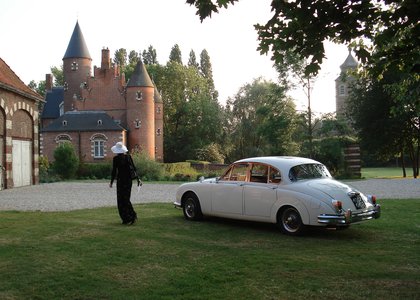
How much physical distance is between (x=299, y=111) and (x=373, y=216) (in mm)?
27375

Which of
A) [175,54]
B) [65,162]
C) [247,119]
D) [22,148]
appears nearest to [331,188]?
[22,148]

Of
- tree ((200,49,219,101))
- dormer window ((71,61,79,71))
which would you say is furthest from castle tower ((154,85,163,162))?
tree ((200,49,219,101))

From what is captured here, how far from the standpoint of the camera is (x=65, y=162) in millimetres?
35219

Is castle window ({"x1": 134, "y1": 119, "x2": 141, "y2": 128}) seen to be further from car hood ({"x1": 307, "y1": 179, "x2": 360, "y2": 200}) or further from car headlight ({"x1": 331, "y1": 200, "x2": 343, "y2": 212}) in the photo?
car headlight ({"x1": 331, "y1": 200, "x2": 343, "y2": 212})

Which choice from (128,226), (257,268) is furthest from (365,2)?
(128,226)

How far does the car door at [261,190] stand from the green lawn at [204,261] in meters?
0.45

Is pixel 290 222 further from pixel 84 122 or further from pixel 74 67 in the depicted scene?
pixel 74 67

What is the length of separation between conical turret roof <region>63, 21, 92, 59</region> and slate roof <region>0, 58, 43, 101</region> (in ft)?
108

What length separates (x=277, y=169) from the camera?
394 inches

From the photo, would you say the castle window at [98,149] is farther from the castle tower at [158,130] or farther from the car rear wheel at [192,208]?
the car rear wheel at [192,208]

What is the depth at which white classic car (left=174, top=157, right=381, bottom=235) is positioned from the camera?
905cm

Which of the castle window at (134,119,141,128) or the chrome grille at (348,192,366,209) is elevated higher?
the castle window at (134,119,141,128)

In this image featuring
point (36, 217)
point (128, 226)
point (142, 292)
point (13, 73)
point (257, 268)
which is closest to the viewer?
point (142, 292)

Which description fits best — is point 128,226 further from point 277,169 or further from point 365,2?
point 365,2
